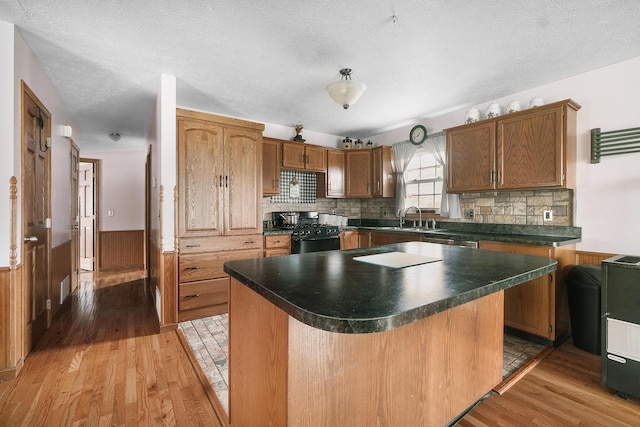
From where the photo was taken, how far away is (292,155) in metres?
4.38

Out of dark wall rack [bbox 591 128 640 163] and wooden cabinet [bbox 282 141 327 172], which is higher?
wooden cabinet [bbox 282 141 327 172]

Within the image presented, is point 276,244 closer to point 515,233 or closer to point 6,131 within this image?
point 6,131

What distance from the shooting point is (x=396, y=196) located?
469cm

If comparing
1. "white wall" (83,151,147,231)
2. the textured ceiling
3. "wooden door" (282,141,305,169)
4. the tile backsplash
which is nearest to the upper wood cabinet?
the textured ceiling

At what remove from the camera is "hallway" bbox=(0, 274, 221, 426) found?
167 centimetres

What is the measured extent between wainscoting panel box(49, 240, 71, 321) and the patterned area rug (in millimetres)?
1430

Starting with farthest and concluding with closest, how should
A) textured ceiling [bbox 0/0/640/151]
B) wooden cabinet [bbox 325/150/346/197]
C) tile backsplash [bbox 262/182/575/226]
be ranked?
wooden cabinet [bbox 325/150/346/197] → tile backsplash [bbox 262/182/575/226] → textured ceiling [bbox 0/0/640/151]

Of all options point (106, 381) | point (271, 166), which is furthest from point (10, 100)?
point (271, 166)

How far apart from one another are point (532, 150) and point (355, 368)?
2.90m

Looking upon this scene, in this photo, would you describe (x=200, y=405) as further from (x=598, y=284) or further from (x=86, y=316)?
(x=598, y=284)

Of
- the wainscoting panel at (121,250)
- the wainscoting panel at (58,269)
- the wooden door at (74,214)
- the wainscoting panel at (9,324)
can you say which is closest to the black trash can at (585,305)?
the wainscoting panel at (9,324)

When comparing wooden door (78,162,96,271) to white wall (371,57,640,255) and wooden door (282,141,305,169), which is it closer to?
wooden door (282,141,305,169)

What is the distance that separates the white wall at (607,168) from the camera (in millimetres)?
2570

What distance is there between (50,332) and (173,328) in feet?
3.70
